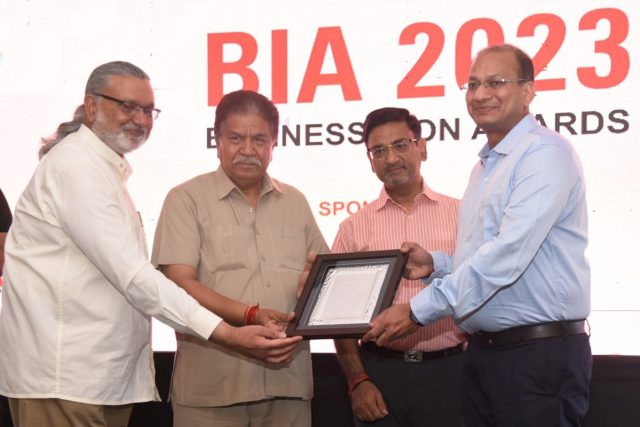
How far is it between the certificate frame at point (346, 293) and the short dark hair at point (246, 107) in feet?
1.86

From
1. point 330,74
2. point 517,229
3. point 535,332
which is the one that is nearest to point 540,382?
point 535,332

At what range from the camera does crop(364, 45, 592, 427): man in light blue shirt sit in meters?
2.63

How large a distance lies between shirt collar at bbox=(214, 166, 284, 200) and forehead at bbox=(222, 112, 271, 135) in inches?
6.7

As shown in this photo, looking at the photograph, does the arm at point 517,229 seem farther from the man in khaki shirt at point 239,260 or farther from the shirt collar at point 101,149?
the shirt collar at point 101,149

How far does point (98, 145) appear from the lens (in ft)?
9.12

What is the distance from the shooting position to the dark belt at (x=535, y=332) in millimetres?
2658

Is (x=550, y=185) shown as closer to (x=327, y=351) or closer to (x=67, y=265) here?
(x=67, y=265)

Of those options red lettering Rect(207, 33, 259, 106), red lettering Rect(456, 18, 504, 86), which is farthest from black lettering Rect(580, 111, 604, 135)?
red lettering Rect(207, 33, 259, 106)

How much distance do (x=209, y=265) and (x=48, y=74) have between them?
5.81 feet

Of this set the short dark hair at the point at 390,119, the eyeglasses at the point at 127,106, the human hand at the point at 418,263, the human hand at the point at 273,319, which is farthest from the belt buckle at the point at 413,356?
the eyeglasses at the point at 127,106

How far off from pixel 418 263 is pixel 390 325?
0.40 metres

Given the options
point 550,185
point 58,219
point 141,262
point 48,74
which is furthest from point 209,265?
point 48,74

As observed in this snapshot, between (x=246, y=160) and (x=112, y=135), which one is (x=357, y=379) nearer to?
(x=246, y=160)

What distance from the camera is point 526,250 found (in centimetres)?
263
